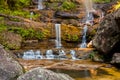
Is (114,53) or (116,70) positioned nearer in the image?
(116,70)

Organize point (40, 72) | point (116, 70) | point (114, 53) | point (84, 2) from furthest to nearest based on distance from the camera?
point (84, 2) < point (114, 53) < point (116, 70) < point (40, 72)

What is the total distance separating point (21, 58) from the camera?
1416cm

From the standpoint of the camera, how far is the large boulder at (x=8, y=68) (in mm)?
5809

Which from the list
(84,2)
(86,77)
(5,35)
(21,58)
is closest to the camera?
(86,77)

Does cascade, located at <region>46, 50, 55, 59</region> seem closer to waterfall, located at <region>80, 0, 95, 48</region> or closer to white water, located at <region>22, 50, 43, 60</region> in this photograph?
white water, located at <region>22, 50, 43, 60</region>

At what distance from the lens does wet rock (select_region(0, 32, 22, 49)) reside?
50.7 ft

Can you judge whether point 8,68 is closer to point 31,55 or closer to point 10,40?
point 31,55

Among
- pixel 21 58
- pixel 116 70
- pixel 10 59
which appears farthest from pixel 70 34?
pixel 10 59

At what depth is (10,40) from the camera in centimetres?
1572

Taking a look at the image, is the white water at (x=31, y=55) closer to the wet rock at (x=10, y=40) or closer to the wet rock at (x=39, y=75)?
the wet rock at (x=10, y=40)

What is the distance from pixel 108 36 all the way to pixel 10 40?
539 centimetres

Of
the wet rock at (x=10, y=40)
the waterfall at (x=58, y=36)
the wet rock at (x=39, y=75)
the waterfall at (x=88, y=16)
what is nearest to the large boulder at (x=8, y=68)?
the wet rock at (x=39, y=75)

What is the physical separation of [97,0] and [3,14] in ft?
33.3

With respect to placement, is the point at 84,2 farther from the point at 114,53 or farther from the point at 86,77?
the point at 86,77
